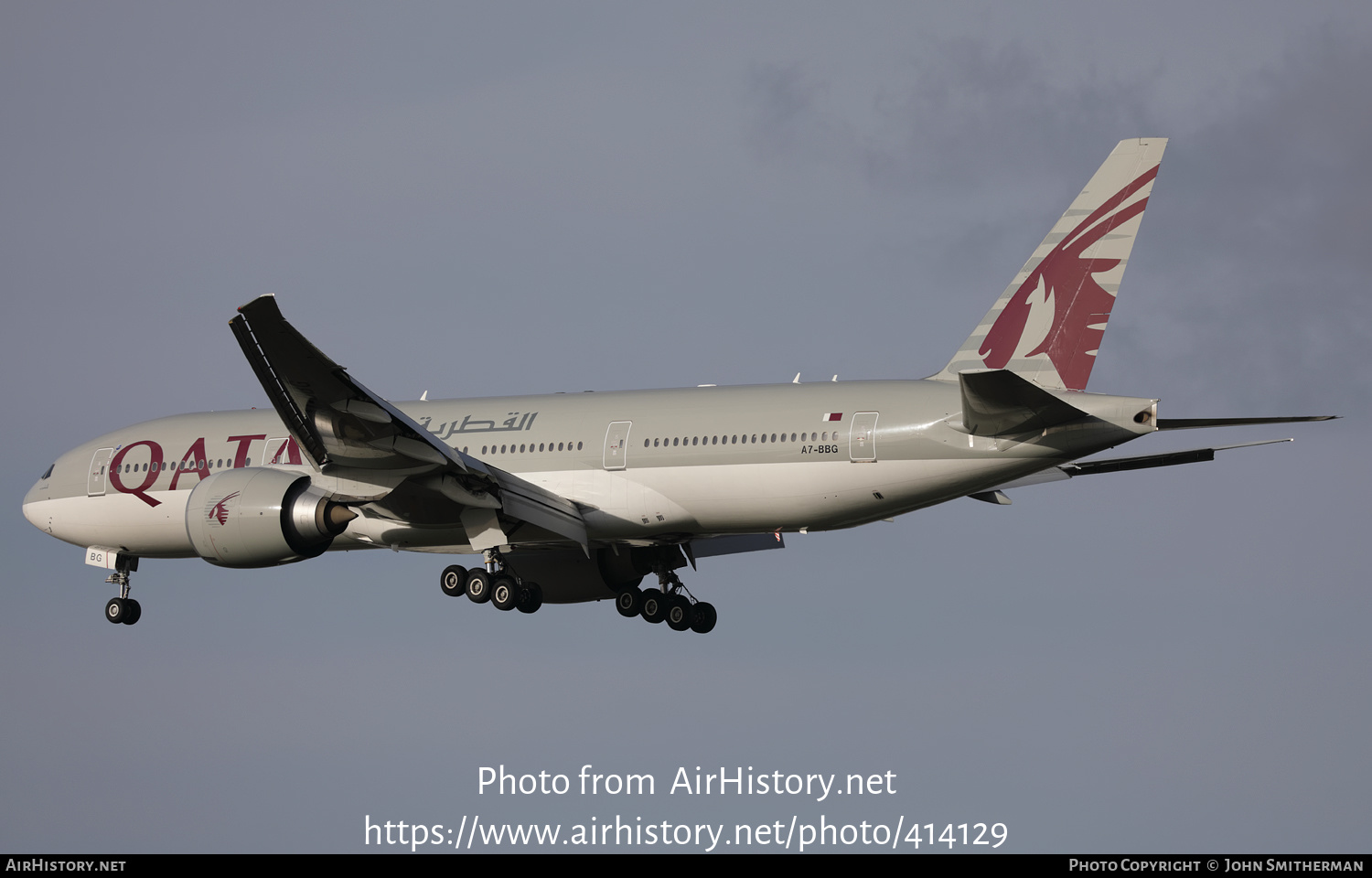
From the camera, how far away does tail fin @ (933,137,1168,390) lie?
30.6 m

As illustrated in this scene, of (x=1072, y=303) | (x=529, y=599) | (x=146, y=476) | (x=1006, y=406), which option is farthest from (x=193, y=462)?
(x=1072, y=303)

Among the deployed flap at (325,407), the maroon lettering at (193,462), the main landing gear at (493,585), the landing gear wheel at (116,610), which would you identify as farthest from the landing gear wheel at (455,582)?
the landing gear wheel at (116,610)

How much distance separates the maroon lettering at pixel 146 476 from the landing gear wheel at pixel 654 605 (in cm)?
992

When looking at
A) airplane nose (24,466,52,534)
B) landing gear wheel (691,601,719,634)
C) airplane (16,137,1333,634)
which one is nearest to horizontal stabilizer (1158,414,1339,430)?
airplane (16,137,1333,634)

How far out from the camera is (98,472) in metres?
37.6

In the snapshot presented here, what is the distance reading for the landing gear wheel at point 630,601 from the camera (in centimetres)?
3731

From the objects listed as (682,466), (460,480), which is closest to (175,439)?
(460,480)

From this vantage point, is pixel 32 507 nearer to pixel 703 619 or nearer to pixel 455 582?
pixel 455 582

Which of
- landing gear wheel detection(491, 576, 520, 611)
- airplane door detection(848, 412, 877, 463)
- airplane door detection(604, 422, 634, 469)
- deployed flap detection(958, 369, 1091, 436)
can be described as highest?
airplane door detection(604, 422, 634, 469)

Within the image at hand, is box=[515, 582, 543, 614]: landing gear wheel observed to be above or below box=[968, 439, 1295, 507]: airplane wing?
below

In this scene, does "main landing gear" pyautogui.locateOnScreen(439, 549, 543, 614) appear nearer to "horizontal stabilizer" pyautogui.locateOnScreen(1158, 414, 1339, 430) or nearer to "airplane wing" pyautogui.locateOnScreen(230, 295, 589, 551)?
"airplane wing" pyautogui.locateOnScreen(230, 295, 589, 551)

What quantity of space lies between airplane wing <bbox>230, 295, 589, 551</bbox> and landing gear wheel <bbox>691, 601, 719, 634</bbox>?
435 centimetres

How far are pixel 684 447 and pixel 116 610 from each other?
14183 mm

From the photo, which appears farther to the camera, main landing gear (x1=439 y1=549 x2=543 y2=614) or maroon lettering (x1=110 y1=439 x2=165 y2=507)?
maroon lettering (x1=110 y1=439 x2=165 y2=507)
